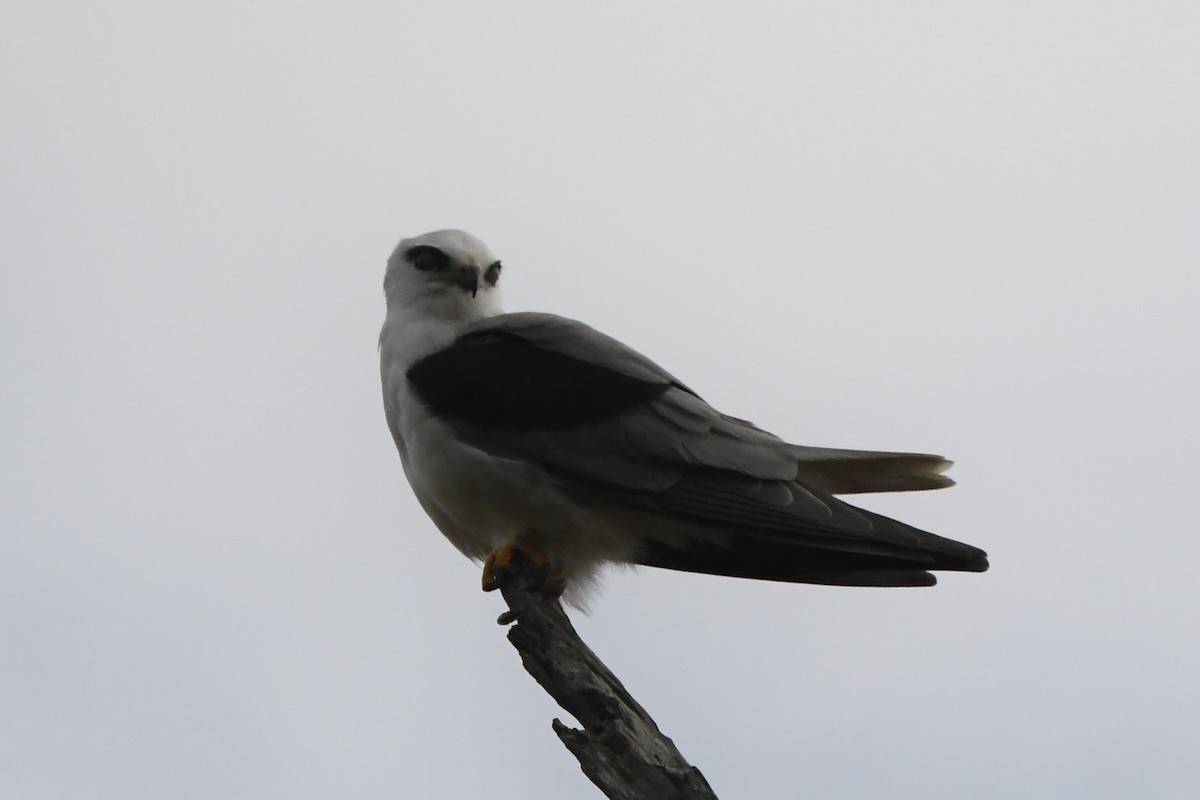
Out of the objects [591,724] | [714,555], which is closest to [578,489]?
[714,555]

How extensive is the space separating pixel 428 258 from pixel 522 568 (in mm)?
1783

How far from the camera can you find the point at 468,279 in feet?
19.9

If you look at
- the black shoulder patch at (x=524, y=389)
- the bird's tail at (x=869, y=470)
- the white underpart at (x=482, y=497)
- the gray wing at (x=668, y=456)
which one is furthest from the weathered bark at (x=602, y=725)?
the bird's tail at (x=869, y=470)

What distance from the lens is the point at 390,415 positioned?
5.46 metres

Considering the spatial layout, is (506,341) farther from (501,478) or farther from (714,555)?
(714,555)

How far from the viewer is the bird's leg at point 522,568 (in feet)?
16.5

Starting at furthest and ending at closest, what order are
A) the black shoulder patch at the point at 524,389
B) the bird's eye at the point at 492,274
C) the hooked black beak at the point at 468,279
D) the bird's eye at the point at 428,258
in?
A: the bird's eye at the point at 492,274 → the bird's eye at the point at 428,258 → the hooked black beak at the point at 468,279 → the black shoulder patch at the point at 524,389

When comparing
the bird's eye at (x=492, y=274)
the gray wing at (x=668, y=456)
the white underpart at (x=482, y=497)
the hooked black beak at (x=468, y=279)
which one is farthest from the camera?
the bird's eye at (x=492, y=274)

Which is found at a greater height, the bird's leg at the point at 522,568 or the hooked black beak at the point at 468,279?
the hooked black beak at the point at 468,279

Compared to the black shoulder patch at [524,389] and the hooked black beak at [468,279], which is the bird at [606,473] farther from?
the hooked black beak at [468,279]

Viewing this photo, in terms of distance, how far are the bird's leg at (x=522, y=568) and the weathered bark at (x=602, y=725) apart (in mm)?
478

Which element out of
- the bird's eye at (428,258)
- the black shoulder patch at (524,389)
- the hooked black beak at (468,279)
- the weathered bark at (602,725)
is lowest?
the weathered bark at (602,725)

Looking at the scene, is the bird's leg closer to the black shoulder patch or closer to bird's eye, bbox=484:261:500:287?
the black shoulder patch

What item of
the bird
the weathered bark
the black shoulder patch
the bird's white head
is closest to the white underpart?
the bird
